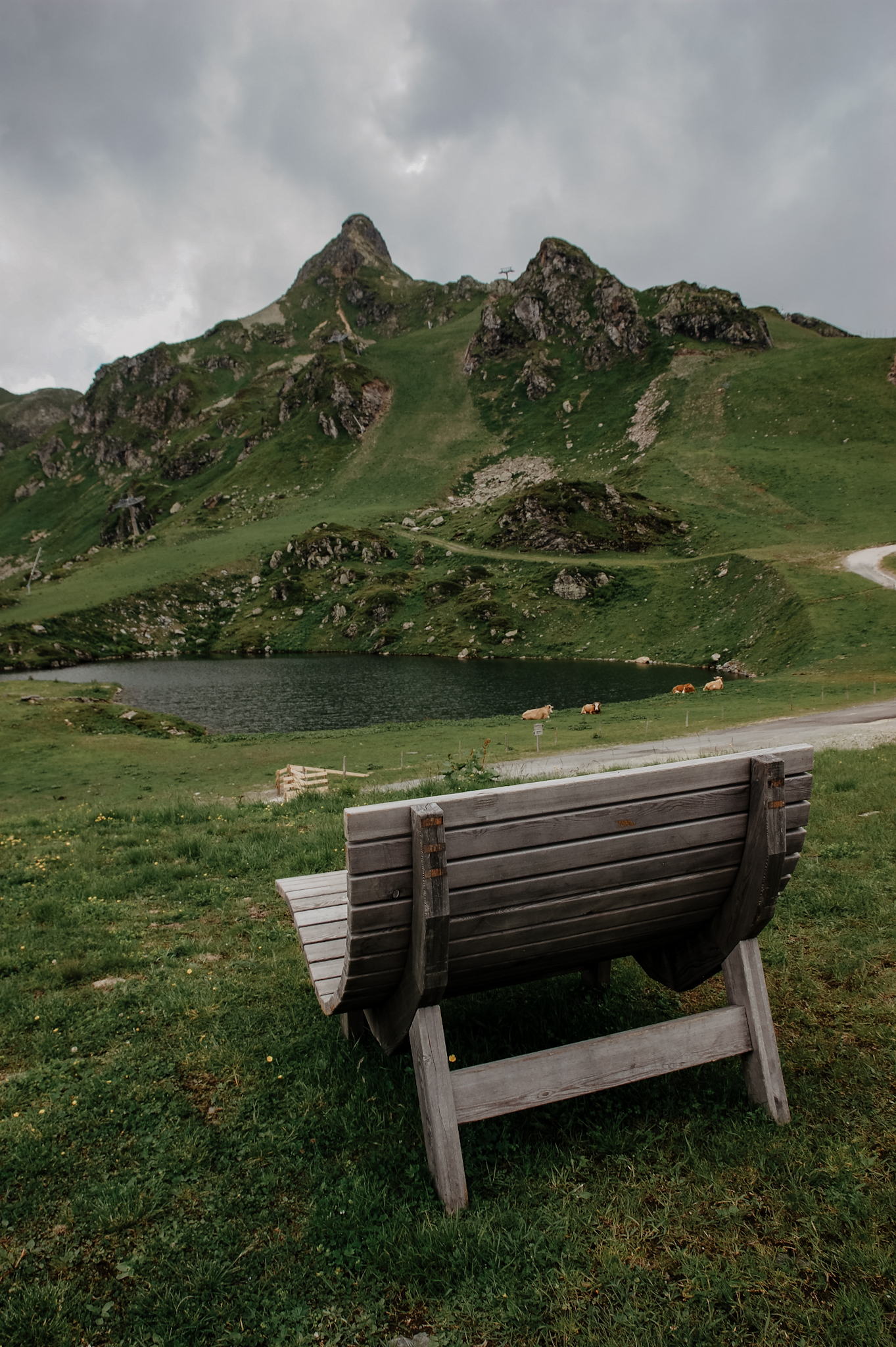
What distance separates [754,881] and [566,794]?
4.24 feet

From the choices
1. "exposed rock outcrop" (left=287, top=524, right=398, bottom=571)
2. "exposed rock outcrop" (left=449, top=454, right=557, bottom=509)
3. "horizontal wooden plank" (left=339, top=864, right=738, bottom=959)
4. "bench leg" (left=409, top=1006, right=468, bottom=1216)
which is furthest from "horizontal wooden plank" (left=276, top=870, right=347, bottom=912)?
"exposed rock outcrop" (left=449, top=454, right=557, bottom=509)

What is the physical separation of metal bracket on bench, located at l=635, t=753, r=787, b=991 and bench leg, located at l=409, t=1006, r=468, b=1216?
1751 millimetres

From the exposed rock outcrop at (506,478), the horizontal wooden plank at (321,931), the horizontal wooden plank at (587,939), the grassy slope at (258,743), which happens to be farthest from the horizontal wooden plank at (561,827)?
the exposed rock outcrop at (506,478)

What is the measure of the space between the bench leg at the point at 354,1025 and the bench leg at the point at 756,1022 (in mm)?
2454

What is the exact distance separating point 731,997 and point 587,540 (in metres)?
87.4

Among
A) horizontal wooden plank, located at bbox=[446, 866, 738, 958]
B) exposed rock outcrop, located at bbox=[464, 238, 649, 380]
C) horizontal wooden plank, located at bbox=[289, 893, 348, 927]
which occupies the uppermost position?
exposed rock outcrop, located at bbox=[464, 238, 649, 380]

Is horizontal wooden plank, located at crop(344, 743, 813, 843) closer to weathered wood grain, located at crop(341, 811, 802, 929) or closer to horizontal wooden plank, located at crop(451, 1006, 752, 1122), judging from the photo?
weathered wood grain, located at crop(341, 811, 802, 929)

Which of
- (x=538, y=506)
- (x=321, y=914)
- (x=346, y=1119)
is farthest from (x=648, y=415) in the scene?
(x=346, y=1119)

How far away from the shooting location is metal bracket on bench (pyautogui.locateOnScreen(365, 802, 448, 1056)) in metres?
2.74

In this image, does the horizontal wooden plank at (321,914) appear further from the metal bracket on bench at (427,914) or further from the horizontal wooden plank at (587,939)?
the horizontal wooden plank at (587,939)

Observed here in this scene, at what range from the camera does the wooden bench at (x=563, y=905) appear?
2.85 metres

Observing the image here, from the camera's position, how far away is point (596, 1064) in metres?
3.39

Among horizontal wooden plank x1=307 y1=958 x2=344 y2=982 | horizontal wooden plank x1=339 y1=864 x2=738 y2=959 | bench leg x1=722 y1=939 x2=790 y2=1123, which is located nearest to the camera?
horizontal wooden plank x1=339 y1=864 x2=738 y2=959

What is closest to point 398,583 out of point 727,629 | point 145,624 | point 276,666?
point 276,666
